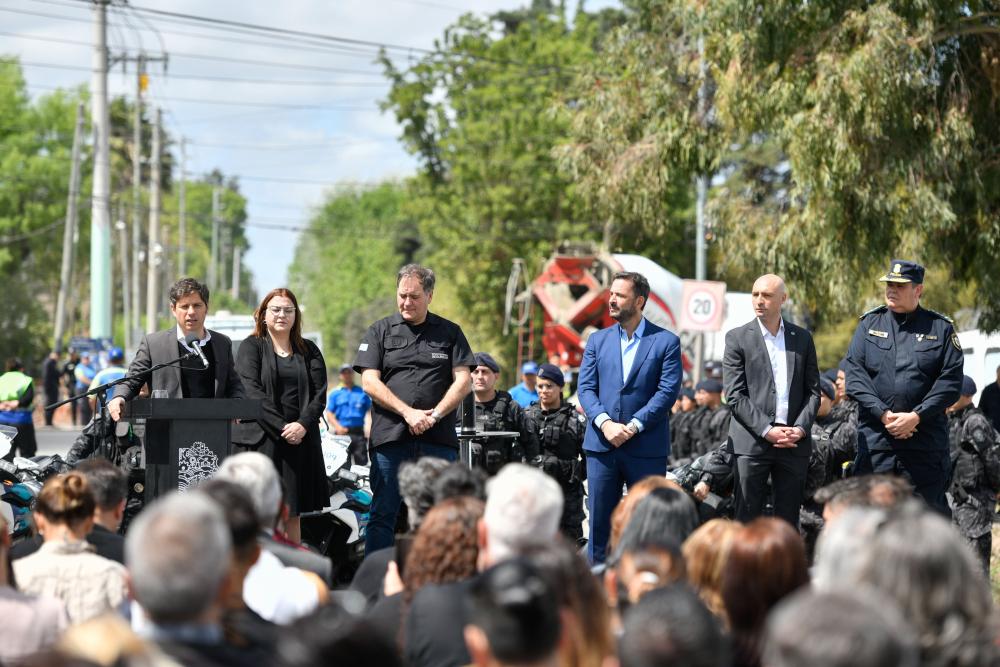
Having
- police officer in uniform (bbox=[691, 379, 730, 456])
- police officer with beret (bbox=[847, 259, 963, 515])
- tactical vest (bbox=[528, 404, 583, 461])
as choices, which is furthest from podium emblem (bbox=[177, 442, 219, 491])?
police officer in uniform (bbox=[691, 379, 730, 456])

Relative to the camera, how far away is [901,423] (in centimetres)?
889

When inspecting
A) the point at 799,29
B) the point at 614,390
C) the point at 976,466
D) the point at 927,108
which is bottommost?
the point at 976,466

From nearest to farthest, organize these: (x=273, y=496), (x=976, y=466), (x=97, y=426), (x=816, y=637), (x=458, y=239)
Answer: (x=816, y=637), (x=273, y=496), (x=97, y=426), (x=976, y=466), (x=458, y=239)

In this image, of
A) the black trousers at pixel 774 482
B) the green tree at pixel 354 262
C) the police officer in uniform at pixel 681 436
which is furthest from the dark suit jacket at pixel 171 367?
the green tree at pixel 354 262

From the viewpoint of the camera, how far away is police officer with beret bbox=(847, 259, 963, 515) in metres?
8.99

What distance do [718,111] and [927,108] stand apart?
8.58 feet

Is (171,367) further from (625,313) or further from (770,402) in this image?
(770,402)

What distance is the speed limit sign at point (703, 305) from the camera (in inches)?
899

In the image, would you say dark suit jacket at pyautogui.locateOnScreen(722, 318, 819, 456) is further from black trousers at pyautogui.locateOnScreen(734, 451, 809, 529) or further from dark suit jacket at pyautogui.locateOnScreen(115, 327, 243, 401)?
dark suit jacket at pyautogui.locateOnScreen(115, 327, 243, 401)

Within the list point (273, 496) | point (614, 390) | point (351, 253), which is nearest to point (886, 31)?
point (614, 390)

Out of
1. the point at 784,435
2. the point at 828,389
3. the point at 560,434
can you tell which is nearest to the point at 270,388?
the point at 560,434

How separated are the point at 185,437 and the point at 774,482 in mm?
3862

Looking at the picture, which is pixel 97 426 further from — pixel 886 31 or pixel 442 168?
pixel 442 168

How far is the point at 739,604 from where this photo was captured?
455 cm
